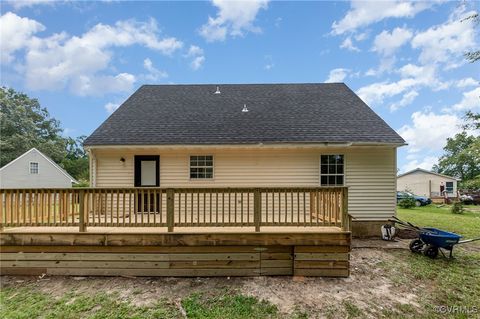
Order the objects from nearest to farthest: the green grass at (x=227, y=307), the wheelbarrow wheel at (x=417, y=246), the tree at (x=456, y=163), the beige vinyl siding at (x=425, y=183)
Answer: the green grass at (x=227, y=307) → the wheelbarrow wheel at (x=417, y=246) → the beige vinyl siding at (x=425, y=183) → the tree at (x=456, y=163)

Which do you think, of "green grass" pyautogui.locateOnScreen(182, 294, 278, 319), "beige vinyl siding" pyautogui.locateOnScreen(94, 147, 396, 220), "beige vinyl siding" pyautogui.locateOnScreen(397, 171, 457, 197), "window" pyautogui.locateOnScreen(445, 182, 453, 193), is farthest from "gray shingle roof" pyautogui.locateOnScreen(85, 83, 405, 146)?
"window" pyautogui.locateOnScreen(445, 182, 453, 193)

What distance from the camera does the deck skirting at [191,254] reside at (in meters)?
5.00

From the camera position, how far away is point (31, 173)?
21828 millimetres

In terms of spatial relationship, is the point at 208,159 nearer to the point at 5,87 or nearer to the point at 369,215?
the point at 369,215

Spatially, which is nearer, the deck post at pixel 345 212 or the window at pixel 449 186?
the deck post at pixel 345 212

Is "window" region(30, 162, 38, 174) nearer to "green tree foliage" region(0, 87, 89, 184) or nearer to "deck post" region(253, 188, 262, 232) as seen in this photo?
"green tree foliage" region(0, 87, 89, 184)

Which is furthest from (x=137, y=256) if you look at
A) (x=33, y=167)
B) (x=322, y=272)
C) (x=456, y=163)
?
(x=456, y=163)

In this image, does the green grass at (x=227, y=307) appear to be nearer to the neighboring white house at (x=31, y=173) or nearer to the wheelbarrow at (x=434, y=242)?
the wheelbarrow at (x=434, y=242)

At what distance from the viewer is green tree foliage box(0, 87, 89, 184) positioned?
30.6 m

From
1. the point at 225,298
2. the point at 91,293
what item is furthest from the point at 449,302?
the point at 91,293

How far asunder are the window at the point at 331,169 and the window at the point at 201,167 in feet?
12.0

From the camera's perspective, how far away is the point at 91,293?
14.5 feet

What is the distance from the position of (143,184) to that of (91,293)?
13.6 feet

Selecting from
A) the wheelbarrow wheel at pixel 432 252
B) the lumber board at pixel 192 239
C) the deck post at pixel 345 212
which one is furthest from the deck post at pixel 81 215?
the wheelbarrow wheel at pixel 432 252
